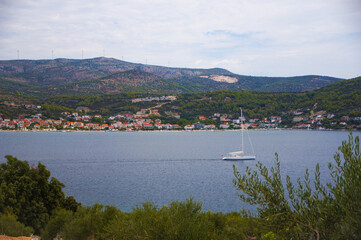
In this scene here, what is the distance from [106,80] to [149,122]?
152 feet

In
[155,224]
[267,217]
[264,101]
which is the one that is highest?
[264,101]

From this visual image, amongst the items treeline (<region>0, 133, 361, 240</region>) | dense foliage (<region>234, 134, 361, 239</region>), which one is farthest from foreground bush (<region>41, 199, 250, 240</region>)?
dense foliage (<region>234, 134, 361, 239</region>)

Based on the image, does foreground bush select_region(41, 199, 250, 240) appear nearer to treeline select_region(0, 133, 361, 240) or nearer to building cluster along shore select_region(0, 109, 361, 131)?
treeline select_region(0, 133, 361, 240)

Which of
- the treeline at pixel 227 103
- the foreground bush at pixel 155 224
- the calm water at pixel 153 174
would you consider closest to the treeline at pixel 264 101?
the treeline at pixel 227 103

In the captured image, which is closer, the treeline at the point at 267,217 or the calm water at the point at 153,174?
the treeline at the point at 267,217

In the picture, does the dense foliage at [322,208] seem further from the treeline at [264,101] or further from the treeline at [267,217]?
the treeline at [264,101]

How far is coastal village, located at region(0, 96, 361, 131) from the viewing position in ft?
270

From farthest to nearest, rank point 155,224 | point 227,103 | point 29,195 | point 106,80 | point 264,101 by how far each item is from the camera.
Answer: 1. point 106,80
2. point 264,101
3. point 227,103
4. point 29,195
5. point 155,224

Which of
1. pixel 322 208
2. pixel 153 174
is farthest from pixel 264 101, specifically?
pixel 322 208

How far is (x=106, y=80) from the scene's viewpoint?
130250 millimetres

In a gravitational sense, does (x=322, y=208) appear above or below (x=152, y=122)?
above

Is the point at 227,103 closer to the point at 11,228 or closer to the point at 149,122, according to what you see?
the point at 149,122

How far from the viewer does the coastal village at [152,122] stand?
270 ft

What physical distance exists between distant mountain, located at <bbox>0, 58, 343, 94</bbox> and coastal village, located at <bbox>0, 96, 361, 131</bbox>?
90.8 ft
